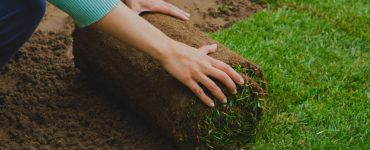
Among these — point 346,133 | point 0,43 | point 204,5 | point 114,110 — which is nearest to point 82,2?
point 0,43

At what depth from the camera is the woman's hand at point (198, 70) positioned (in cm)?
244

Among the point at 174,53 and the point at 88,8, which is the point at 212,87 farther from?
the point at 88,8

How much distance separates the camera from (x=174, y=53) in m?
2.42

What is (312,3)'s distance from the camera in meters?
4.82

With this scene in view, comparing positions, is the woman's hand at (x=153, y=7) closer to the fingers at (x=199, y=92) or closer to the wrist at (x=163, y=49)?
the fingers at (x=199, y=92)

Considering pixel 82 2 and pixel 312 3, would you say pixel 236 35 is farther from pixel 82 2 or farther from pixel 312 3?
pixel 82 2

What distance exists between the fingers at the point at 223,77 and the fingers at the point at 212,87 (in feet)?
0.10

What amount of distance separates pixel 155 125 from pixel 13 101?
36.8 inches

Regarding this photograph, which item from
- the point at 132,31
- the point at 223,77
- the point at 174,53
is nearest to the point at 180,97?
the point at 223,77

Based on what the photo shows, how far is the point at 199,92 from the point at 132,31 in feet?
1.81

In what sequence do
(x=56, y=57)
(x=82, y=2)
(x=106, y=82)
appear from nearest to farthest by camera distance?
(x=82, y=2) < (x=106, y=82) < (x=56, y=57)

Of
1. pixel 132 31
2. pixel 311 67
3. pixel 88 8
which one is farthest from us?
pixel 311 67

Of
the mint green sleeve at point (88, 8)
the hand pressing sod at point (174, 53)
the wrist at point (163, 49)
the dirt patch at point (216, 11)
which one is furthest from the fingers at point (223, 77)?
the dirt patch at point (216, 11)

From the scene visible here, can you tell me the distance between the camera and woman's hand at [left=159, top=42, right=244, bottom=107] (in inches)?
96.1
